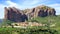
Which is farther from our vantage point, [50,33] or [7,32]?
[50,33]

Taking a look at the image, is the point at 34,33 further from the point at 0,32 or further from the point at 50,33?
the point at 0,32

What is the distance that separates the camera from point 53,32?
128m

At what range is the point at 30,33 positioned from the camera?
120 metres

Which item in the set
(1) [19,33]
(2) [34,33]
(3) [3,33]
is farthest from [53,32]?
(3) [3,33]

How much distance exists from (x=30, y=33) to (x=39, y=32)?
849cm

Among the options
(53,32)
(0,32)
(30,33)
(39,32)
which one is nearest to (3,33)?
(0,32)

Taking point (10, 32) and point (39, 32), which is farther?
point (39, 32)

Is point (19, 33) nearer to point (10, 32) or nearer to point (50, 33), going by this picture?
point (10, 32)

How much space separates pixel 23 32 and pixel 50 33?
1772cm

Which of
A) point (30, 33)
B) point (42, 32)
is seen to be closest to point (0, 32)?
point (30, 33)

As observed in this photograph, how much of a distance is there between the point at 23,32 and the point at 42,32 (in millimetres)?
13690

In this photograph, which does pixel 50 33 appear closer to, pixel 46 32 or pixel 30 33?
pixel 46 32

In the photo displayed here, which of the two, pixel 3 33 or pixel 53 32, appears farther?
pixel 53 32

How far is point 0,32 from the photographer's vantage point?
11594cm
